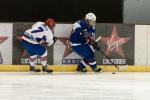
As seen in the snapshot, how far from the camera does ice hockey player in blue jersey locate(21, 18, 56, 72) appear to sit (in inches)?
447

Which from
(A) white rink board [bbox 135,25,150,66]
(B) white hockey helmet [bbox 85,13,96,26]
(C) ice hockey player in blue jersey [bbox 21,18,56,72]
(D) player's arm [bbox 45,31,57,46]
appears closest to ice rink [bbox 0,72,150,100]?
(C) ice hockey player in blue jersey [bbox 21,18,56,72]

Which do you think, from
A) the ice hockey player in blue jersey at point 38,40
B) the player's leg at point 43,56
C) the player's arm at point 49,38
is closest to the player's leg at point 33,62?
the ice hockey player in blue jersey at point 38,40

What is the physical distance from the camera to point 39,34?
1136 cm

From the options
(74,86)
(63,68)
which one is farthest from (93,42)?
(74,86)

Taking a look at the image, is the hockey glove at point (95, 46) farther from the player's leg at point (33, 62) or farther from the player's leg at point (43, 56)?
the player's leg at point (33, 62)

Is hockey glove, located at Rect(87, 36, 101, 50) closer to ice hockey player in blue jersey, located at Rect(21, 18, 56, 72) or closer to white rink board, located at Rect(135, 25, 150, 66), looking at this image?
ice hockey player in blue jersey, located at Rect(21, 18, 56, 72)

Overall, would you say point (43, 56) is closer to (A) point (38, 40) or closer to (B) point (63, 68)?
(A) point (38, 40)

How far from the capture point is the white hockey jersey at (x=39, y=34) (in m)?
11.3

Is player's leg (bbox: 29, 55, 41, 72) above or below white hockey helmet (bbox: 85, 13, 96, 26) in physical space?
below

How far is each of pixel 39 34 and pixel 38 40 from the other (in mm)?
148

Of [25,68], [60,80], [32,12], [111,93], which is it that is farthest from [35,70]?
[111,93]

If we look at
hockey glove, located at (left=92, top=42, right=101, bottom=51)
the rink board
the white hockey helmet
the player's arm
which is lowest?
the rink board

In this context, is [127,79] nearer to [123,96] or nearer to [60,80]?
[60,80]

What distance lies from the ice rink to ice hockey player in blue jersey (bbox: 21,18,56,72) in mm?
294
